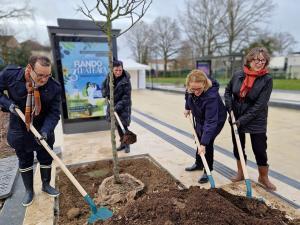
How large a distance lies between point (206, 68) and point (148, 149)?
11.3m

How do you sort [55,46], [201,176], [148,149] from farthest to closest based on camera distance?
[55,46], [148,149], [201,176]

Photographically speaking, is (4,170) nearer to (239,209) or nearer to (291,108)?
(239,209)

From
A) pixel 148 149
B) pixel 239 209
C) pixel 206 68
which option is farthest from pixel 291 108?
pixel 239 209

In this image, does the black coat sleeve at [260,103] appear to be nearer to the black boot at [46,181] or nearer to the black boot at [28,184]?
the black boot at [46,181]

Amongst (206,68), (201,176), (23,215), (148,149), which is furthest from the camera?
(206,68)

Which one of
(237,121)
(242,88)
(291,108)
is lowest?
(291,108)

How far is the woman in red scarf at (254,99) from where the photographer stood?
305 centimetres

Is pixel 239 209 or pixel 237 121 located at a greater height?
pixel 237 121

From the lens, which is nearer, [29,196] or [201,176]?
[29,196]

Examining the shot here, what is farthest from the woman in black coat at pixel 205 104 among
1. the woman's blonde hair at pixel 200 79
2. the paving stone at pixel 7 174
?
the paving stone at pixel 7 174

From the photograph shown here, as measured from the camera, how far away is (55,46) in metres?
5.93

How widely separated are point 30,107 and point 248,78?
2.44m

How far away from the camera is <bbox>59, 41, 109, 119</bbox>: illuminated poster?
6148 mm

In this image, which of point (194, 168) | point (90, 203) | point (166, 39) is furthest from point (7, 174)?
point (166, 39)
